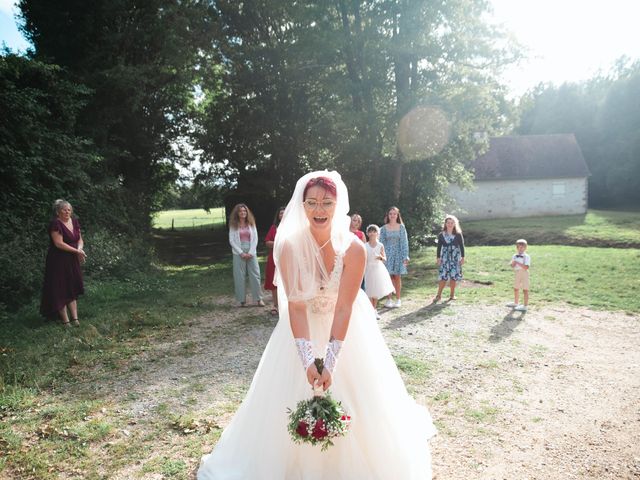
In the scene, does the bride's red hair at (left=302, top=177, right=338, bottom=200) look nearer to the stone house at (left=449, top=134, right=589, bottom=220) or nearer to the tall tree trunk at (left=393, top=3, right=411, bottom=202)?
the tall tree trunk at (left=393, top=3, right=411, bottom=202)

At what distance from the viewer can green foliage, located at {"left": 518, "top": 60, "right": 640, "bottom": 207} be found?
39969mm

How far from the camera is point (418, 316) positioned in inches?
360

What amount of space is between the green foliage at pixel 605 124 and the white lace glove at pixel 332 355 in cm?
4015

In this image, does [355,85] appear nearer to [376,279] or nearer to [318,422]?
[376,279]

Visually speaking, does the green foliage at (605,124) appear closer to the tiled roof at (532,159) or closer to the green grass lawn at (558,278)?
the tiled roof at (532,159)

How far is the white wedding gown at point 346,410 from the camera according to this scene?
3229mm

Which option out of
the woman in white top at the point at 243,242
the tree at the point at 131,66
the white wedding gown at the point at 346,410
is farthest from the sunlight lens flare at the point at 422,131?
the white wedding gown at the point at 346,410

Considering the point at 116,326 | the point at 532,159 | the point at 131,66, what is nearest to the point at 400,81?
the point at 131,66

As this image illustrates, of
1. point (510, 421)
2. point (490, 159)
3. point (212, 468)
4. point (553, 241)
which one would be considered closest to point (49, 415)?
point (212, 468)

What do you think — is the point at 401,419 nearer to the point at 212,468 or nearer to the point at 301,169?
the point at 212,468

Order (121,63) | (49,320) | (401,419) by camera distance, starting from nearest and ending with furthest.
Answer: (401,419), (49,320), (121,63)

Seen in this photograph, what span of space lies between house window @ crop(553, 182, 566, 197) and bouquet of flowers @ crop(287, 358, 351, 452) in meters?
37.9

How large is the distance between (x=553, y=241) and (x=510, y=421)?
19872 millimetres

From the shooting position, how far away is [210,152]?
23.8 m
